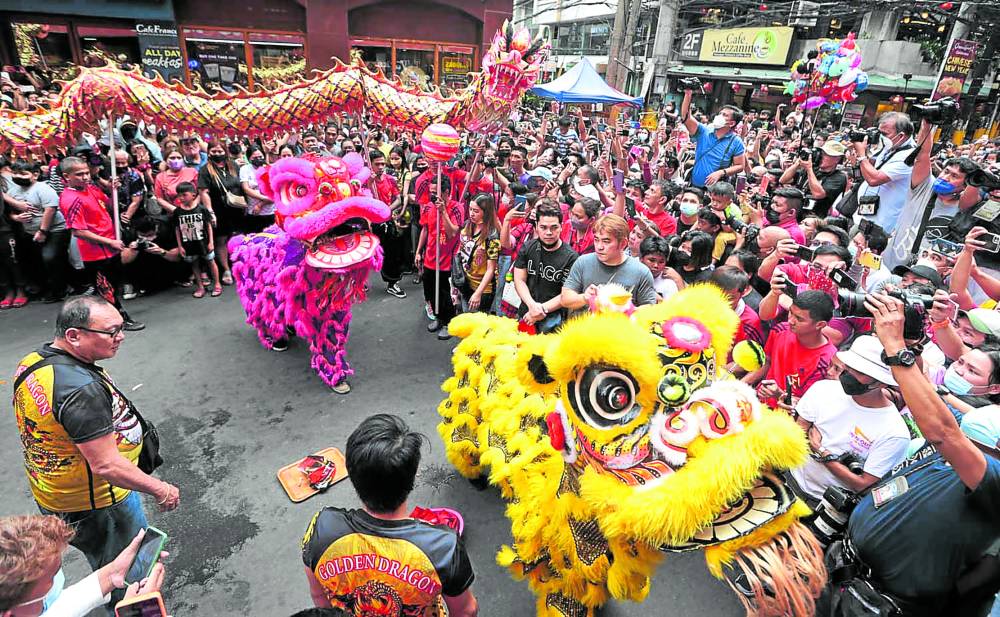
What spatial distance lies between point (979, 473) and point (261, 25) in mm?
15520

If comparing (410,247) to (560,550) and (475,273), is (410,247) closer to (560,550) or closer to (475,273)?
(475,273)

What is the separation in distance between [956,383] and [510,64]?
3.51 metres

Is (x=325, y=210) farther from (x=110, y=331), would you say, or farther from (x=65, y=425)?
(x=65, y=425)

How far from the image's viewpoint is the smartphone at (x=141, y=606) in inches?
54.6

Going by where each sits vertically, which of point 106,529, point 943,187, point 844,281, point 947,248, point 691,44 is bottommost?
point 106,529

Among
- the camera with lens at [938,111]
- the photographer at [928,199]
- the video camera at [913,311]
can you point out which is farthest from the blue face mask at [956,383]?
the camera with lens at [938,111]

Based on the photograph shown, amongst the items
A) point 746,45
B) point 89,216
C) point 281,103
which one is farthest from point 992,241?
point 746,45

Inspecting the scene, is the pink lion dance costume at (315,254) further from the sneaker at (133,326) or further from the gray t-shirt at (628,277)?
the gray t-shirt at (628,277)

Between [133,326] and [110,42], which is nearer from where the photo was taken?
[133,326]

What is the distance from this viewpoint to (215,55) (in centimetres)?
1268

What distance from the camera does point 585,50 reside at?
29797 millimetres

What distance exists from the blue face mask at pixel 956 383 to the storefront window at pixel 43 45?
15.9 m

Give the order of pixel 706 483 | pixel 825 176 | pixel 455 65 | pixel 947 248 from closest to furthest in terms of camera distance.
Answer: pixel 706 483, pixel 947 248, pixel 825 176, pixel 455 65

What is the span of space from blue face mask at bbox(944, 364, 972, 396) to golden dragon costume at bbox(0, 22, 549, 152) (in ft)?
11.2
